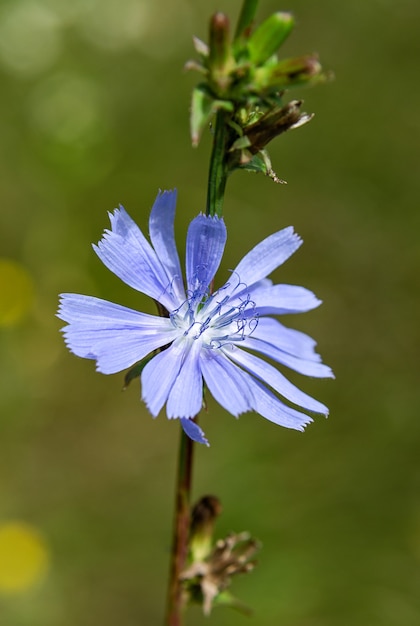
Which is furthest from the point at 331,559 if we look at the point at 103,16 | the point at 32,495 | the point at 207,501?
the point at 103,16

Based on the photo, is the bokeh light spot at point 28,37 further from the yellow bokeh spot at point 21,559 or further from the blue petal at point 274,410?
the blue petal at point 274,410

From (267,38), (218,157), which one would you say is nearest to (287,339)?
(218,157)

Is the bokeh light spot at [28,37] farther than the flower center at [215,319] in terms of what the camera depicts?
Yes

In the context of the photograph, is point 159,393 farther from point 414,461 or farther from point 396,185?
point 396,185

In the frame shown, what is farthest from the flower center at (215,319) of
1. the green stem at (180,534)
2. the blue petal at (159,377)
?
the green stem at (180,534)

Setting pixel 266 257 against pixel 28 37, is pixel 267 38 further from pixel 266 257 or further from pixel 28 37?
pixel 28 37

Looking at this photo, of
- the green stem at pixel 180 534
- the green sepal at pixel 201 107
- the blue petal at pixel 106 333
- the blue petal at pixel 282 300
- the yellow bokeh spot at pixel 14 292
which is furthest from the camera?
the yellow bokeh spot at pixel 14 292

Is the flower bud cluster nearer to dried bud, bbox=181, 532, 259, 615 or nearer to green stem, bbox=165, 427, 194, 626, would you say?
green stem, bbox=165, 427, 194, 626
